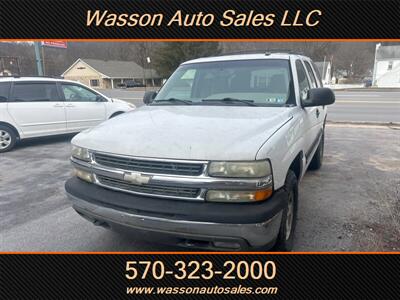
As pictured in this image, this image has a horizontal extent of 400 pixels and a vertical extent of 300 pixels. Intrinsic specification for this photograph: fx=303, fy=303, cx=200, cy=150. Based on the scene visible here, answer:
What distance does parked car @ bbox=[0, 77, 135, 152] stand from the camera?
6.96m

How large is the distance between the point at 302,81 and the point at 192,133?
203 centimetres

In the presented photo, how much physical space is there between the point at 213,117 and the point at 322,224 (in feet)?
5.89

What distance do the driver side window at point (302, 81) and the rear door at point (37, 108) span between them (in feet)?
19.9

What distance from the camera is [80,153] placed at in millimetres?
2756

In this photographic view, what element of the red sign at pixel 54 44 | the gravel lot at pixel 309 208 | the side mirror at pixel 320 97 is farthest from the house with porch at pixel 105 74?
the side mirror at pixel 320 97

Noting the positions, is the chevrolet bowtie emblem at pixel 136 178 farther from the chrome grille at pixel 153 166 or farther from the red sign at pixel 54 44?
the red sign at pixel 54 44

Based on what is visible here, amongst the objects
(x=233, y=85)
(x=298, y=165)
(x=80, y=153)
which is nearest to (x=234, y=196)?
(x=298, y=165)

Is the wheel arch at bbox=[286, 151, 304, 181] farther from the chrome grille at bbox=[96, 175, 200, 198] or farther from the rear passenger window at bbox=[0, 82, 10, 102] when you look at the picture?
the rear passenger window at bbox=[0, 82, 10, 102]

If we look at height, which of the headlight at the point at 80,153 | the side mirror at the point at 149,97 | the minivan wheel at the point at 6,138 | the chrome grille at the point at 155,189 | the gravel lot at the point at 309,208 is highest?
the side mirror at the point at 149,97

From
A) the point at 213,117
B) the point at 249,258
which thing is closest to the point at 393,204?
the point at 249,258

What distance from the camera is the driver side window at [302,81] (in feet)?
11.6

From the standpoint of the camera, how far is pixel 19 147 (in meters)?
7.50

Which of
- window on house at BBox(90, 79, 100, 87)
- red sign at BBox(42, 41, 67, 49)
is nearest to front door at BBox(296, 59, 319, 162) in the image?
red sign at BBox(42, 41, 67, 49)

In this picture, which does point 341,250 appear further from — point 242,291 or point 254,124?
point 254,124
